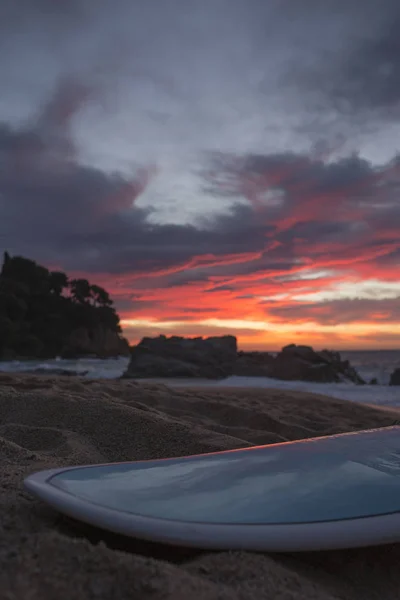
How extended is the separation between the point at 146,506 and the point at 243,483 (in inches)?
11.9

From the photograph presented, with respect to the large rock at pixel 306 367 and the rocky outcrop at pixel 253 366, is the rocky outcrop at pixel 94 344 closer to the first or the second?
the rocky outcrop at pixel 253 366

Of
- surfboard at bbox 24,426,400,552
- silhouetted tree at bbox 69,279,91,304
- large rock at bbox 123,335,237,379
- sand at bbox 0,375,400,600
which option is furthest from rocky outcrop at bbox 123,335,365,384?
silhouetted tree at bbox 69,279,91,304

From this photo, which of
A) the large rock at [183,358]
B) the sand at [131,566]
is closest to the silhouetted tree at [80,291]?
the large rock at [183,358]

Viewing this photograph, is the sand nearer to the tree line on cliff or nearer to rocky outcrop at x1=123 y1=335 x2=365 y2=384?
rocky outcrop at x1=123 y1=335 x2=365 y2=384

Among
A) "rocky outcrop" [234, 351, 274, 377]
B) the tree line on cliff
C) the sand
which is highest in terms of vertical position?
the tree line on cliff

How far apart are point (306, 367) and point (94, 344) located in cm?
1690

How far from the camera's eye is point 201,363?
9945 millimetres

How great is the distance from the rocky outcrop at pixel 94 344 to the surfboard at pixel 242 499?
20948mm

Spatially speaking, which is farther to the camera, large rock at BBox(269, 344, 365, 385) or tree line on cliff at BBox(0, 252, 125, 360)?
tree line on cliff at BBox(0, 252, 125, 360)

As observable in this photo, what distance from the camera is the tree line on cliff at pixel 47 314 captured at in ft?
71.2

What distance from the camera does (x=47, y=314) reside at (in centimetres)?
2364

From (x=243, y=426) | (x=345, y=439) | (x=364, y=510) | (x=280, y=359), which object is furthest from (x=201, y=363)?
(x=364, y=510)

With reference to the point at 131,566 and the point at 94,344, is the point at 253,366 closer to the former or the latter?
the point at 131,566

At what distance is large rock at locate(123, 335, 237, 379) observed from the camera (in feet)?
31.1
